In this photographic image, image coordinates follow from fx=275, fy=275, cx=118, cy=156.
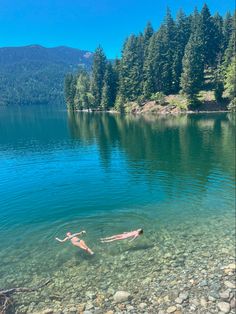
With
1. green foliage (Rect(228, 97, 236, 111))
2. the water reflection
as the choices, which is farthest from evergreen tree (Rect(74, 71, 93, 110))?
the water reflection

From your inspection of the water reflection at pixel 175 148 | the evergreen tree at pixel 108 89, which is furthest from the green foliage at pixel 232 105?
the evergreen tree at pixel 108 89

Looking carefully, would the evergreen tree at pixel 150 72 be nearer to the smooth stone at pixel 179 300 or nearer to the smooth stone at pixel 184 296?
the smooth stone at pixel 184 296

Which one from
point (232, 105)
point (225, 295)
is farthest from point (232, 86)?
point (225, 295)

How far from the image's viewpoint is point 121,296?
36.8 ft

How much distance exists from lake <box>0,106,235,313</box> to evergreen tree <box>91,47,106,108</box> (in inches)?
3856

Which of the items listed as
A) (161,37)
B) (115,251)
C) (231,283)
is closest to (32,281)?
(115,251)

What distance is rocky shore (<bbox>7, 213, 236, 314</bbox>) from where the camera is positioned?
10516mm

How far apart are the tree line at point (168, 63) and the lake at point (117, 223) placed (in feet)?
230

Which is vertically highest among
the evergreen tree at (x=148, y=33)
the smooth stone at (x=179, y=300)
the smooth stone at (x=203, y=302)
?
the evergreen tree at (x=148, y=33)

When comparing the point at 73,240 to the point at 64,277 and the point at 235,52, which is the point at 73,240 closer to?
the point at 64,277

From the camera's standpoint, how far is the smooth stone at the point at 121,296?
11.0 metres

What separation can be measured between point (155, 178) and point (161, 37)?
340 ft

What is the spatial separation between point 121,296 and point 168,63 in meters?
111

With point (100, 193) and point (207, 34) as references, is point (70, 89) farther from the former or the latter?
point (100, 193)
